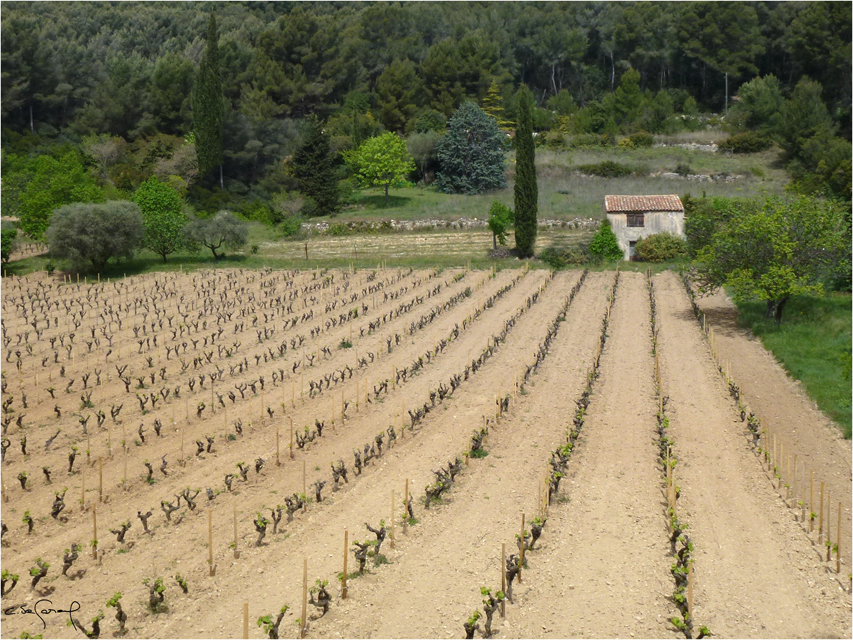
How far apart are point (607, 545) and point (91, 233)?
116 ft

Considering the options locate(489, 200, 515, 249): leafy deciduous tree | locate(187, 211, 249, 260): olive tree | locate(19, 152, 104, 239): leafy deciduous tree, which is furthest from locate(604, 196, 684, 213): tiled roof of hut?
locate(19, 152, 104, 239): leafy deciduous tree

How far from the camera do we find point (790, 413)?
→ 2022cm

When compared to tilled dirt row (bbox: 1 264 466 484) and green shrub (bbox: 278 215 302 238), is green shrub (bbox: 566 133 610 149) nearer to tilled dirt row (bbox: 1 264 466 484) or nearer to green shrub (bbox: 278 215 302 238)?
green shrub (bbox: 278 215 302 238)

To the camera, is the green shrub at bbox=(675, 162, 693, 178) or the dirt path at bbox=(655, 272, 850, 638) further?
the green shrub at bbox=(675, 162, 693, 178)

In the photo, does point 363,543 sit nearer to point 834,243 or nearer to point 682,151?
point 834,243

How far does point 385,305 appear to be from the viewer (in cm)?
3488

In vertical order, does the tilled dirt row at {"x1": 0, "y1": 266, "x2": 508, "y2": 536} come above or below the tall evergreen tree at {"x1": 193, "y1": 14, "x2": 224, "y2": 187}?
below

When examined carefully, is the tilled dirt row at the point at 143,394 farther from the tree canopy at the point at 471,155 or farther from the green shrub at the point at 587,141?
the green shrub at the point at 587,141

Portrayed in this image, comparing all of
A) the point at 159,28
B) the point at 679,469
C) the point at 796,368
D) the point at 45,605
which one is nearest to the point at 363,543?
the point at 45,605

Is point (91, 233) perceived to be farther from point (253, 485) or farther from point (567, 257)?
point (253, 485)

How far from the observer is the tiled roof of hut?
45.8 metres

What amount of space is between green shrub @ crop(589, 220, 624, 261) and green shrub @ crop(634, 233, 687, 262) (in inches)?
55.9

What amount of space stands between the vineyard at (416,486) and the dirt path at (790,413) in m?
0.08
